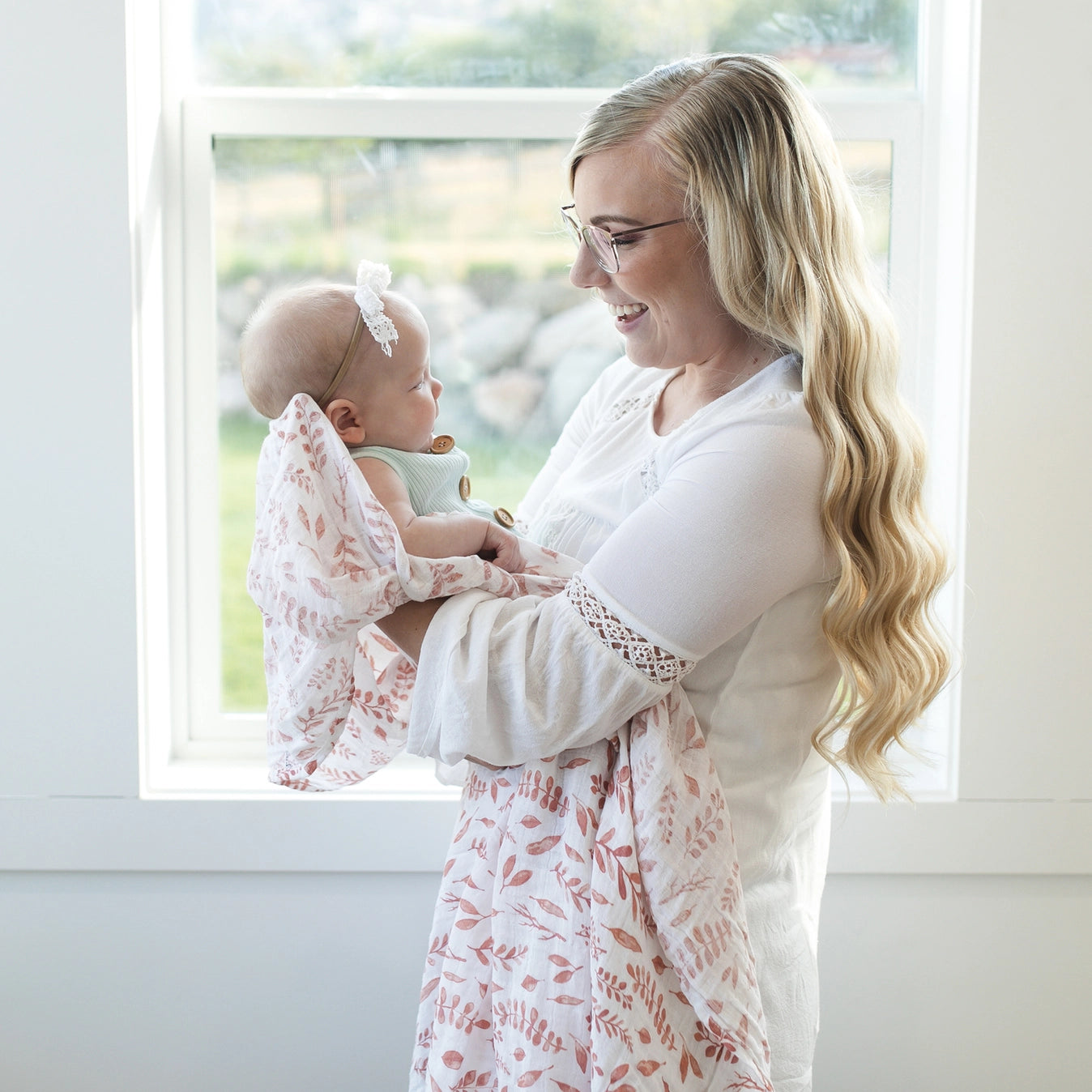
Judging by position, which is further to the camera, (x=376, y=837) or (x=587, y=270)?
(x=376, y=837)

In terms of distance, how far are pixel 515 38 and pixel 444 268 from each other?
16.2 inches

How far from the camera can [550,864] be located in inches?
44.4

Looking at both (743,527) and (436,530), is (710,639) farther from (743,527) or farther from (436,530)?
(436,530)

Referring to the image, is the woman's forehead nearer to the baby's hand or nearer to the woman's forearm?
the baby's hand

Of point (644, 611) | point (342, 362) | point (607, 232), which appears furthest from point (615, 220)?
point (644, 611)

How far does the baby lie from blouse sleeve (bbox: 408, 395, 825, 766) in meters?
0.15

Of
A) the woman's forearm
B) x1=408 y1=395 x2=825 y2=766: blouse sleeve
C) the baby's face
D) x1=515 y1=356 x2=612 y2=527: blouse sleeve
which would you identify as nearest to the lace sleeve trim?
x1=408 y1=395 x2=825 y2=766: blouse sleeve

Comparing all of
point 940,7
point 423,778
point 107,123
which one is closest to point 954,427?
point 940,7

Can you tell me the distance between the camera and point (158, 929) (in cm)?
177

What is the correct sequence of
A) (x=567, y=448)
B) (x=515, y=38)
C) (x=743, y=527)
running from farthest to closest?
(x=515, y=38) < (x=567, y=448) < (x=743, y=527)

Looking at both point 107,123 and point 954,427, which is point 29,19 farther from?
point 954,427

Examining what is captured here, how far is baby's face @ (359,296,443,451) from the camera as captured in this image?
1.18 m

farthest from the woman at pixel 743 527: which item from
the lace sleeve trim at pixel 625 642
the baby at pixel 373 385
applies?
the baby at pixel 373 385

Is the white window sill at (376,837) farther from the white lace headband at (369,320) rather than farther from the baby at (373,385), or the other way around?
the white lace headband at (369,320)
